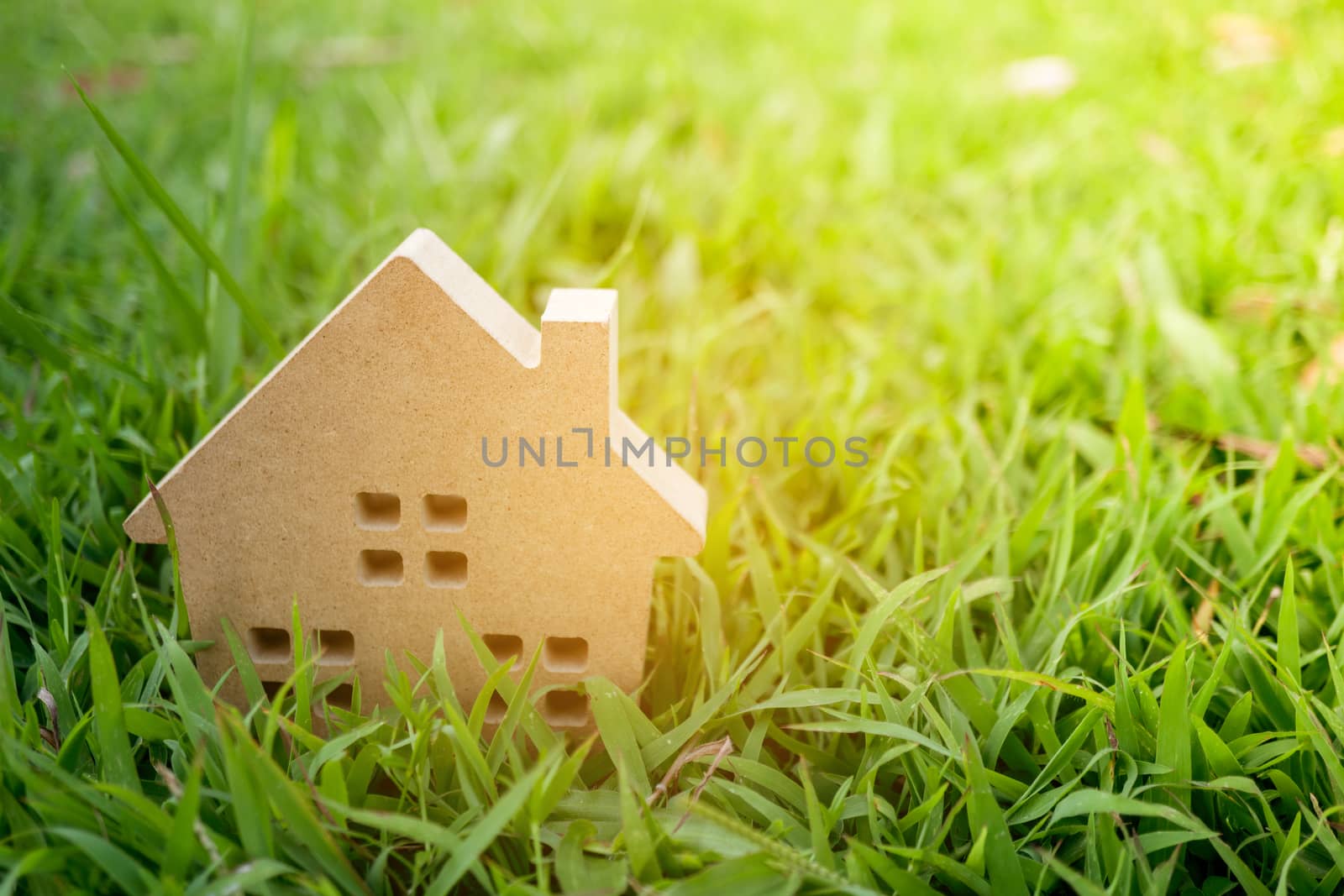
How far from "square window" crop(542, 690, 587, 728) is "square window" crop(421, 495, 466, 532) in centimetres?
22

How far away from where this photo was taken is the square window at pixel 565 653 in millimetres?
1130

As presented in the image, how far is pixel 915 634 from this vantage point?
1103mm

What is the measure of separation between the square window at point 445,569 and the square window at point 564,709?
0.16m

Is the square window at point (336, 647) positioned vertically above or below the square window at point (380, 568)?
below

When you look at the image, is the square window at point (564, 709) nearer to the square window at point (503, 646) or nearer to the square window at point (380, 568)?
the square window at point (503, 646)

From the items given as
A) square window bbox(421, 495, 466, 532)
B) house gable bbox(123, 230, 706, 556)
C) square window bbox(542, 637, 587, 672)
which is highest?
house gable bbox(123, 230, 706, 556)

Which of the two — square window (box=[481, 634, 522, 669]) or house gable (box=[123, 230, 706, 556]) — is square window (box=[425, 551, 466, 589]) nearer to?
square window (box=[481, 634, 522, 669])

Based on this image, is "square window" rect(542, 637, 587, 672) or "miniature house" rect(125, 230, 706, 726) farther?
"square window" rect(542, 637, 587, 672)

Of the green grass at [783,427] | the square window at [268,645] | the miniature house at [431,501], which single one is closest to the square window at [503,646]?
the miniature house at [431,501]

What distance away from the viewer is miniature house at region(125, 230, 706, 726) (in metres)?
0.97

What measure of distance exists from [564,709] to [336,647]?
26cm

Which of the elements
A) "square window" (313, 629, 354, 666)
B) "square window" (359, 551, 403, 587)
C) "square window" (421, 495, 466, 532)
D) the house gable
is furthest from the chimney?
"square window" (313, 629, 354, 666)

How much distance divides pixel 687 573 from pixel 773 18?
264 centimetres

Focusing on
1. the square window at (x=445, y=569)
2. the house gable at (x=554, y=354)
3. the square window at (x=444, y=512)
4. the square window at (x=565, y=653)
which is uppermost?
the house gable at (x=554, y=354)
